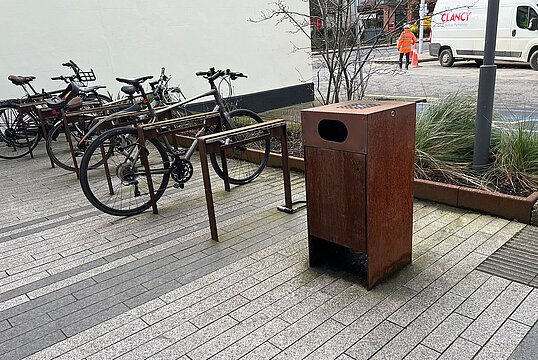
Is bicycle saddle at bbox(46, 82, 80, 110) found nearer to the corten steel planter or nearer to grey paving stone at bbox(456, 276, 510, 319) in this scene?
the corten steel planter

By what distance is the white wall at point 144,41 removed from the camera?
789 centimetres

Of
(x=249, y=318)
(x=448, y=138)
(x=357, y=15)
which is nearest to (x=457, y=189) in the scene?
(x=448, y=138)

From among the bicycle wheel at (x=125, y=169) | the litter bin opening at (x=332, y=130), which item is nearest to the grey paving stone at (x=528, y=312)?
the litter bin opening at (x=332, y=130)

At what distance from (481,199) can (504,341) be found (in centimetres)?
182

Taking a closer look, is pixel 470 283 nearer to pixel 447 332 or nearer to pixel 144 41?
pixel 447 332

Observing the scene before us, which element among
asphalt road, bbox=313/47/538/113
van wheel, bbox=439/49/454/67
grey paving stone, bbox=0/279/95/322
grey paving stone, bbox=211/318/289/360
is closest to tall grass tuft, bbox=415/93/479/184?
grey paving stone, bbox=211/318/289/360

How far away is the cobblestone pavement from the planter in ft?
0.27

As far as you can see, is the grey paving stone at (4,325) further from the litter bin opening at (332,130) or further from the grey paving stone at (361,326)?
the litter bin opening at (332,130)

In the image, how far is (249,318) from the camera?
2.73 m

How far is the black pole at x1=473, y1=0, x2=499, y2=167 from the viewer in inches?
157

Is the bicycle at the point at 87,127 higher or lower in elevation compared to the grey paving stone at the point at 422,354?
higher

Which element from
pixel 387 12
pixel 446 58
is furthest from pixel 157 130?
pixel 446 58

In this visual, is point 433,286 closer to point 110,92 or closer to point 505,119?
point 505,119

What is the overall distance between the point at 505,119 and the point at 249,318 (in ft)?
12.3
